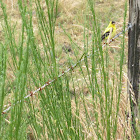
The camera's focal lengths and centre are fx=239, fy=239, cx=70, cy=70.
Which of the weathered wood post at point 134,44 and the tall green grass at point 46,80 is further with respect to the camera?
the weathered wood post at point 134,44

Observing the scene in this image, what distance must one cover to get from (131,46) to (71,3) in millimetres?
4557

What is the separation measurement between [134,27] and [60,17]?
167 inches

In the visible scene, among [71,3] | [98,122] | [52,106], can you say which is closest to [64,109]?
[52,106]

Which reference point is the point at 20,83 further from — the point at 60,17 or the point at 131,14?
the point at 60,17

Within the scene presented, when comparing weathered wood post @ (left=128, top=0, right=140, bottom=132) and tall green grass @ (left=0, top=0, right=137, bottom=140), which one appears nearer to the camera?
tall green grass @ (left=0, top=0, right=137, bottom=140)

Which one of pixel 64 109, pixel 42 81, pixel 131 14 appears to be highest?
pixel 131 14

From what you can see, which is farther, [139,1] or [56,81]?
[139,1]

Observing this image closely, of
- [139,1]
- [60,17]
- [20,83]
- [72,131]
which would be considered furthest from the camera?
[60,17]

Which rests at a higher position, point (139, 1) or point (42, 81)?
point (139, 1)

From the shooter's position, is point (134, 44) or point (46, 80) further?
point (134, 44)

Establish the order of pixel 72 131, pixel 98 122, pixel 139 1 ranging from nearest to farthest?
pixel 72 131 < pixel 98 122 < pixel 139 1

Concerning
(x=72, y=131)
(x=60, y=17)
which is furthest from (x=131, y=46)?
(x=60, y=17)

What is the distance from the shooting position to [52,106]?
104 cm

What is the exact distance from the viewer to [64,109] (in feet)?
3.38
